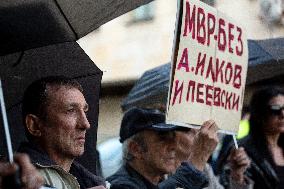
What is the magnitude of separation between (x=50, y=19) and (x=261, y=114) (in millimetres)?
1885

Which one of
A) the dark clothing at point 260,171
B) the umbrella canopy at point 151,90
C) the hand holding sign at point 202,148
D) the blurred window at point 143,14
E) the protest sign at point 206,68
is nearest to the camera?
the hand holding sign at point 202,148

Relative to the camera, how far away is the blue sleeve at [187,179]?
Answer: 388 centimetres

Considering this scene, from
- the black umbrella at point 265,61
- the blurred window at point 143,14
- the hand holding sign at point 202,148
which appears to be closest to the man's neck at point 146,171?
the hand holding sign at point 202,148

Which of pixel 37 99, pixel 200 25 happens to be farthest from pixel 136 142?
pixel 37 99

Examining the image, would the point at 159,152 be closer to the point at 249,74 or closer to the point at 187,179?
the point at 187,179

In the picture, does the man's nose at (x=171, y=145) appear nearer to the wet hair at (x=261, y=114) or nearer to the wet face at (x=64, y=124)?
the wet hair at (x=261, y=114)

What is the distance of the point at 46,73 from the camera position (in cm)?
434

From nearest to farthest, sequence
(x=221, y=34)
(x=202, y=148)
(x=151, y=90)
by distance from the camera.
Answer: (x=202, y=148), (x=221, y=34), (x=151, y=90)

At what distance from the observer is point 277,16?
40.8 ft

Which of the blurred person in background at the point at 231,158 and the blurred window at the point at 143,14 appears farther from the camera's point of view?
the blurred window at the point at 143,14

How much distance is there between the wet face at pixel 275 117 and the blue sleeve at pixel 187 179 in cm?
131

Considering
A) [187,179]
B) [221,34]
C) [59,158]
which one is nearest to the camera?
[59,158]

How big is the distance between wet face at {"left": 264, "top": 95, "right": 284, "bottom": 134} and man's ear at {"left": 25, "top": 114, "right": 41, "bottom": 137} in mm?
1873

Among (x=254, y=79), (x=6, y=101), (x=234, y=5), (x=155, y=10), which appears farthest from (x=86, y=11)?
(x=155, y=10)
